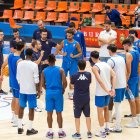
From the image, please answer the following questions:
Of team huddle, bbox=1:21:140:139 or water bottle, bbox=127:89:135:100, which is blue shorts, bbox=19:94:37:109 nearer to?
team huddle, bbox=1:21:140:139

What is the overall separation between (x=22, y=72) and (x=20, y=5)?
62.6 feet

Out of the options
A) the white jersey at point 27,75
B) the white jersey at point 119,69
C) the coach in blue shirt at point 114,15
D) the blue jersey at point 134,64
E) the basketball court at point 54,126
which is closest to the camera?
the white jersey at point 27,75

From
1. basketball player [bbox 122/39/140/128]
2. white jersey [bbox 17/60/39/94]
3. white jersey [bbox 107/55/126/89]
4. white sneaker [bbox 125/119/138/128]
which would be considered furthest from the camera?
white sneaker [bbox 125/119/138/128]

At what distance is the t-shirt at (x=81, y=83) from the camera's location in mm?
9555

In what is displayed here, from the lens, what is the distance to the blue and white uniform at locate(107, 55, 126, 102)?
33.1ft

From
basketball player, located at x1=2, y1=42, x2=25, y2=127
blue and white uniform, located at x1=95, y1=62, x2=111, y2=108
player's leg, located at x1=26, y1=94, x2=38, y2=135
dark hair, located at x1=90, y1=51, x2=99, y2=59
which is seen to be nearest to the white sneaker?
blue and white uniform, located at x1=95, y1=62, x2=111, y2=108

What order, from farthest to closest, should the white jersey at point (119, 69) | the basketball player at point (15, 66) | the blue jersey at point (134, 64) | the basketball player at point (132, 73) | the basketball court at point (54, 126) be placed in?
the blue jersey at point (134, 64) → the basketball player at point (132, 73) → the basketball player at point (15, 66) → the white jersey at point (119, 69) → the basketball court at point (54, 126)

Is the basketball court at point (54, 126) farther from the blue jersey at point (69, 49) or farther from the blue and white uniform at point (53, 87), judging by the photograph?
the blue jersey at point (69, 49)

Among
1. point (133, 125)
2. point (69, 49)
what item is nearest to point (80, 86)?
point (133, 125)

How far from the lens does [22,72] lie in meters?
9.87

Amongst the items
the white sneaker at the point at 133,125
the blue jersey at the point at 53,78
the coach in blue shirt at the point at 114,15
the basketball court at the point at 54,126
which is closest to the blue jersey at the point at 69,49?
the basketball court at the point at 54,126

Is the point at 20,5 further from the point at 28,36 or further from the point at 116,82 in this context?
the point at 116,82

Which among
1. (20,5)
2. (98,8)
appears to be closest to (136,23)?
(98,8)

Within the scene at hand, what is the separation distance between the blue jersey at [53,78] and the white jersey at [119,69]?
1165 mm
